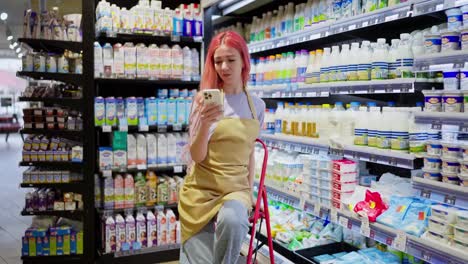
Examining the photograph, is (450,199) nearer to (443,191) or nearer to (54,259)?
(443,191)

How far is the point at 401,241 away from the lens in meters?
2.52

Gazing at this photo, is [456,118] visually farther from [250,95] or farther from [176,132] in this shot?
[176,132]

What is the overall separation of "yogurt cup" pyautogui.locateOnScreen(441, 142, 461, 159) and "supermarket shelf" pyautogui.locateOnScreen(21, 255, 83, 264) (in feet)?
11.1

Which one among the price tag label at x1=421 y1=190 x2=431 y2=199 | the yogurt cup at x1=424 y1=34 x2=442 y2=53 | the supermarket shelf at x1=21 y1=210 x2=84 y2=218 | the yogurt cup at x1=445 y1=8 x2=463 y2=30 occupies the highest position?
the yogurt cup at x1=445 y1=8 x2=463 y2=30

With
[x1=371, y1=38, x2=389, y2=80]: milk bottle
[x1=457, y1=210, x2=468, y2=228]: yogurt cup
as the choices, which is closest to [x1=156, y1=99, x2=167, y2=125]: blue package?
[x1=371, y1=38, x2=389, y2=80]: milk bottle

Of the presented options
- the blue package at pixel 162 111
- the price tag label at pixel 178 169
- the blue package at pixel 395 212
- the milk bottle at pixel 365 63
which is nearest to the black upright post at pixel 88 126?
the blue package at pixel 162 111

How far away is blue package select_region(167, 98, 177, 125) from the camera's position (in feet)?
14.9

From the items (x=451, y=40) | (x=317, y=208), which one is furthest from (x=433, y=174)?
(x=317, y=208)

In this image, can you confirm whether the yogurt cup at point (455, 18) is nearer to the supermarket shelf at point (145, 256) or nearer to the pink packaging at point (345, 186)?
the pink packaging at point (345, 186)

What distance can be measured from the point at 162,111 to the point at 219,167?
7.56 ft

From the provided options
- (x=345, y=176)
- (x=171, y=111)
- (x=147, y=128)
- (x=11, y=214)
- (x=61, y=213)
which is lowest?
(x=11, y=214)

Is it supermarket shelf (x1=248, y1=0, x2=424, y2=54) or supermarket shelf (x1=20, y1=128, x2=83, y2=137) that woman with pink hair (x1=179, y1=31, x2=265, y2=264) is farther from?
supermarket shelf (x1=20, y1=128, x2=83, y2=137)

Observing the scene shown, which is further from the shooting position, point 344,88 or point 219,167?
point 344,88

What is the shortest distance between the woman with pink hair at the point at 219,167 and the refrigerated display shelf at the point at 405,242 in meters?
0.83
